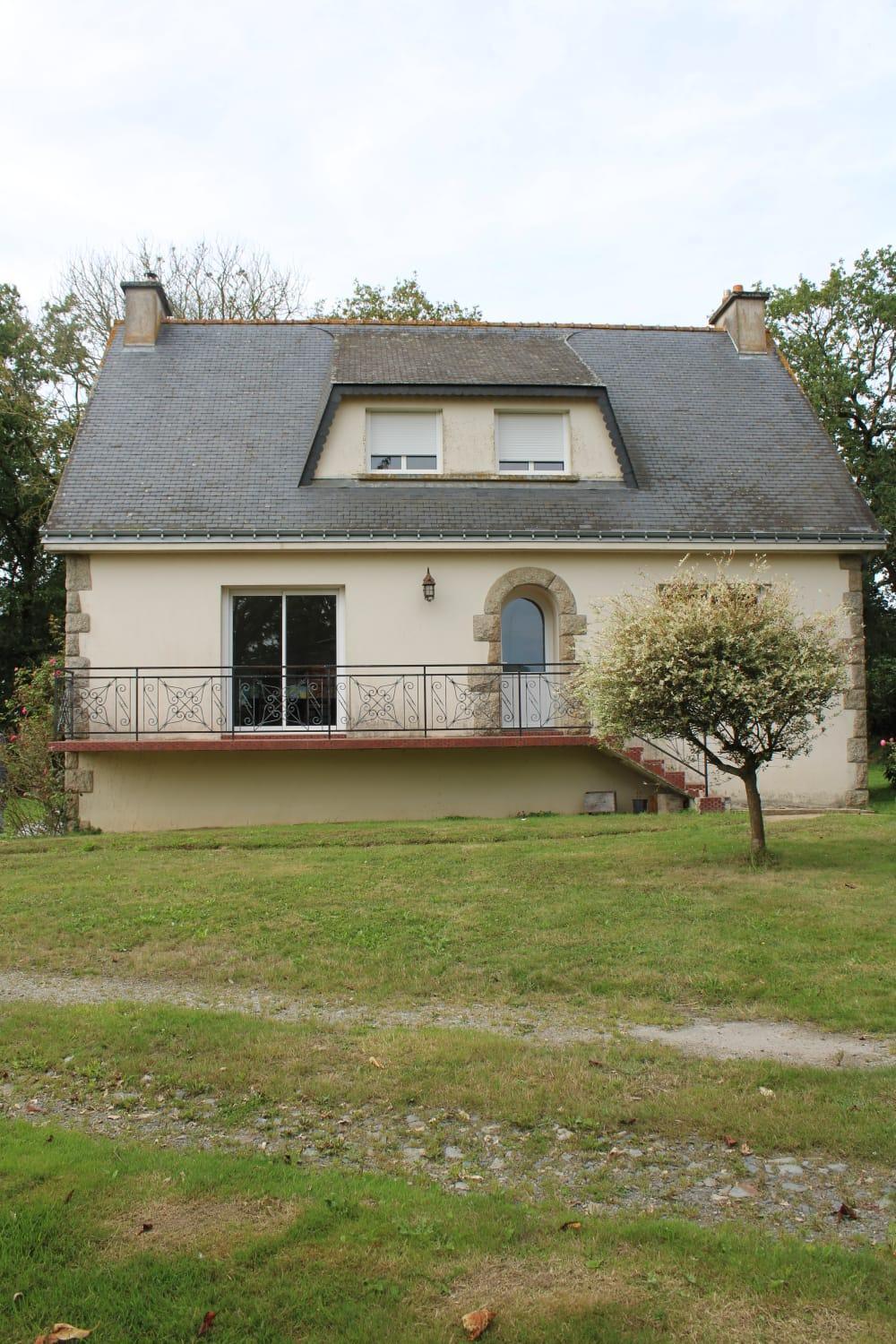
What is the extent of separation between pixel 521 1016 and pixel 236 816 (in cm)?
897

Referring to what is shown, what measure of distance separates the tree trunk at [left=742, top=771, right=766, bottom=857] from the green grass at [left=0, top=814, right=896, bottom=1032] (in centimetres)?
22

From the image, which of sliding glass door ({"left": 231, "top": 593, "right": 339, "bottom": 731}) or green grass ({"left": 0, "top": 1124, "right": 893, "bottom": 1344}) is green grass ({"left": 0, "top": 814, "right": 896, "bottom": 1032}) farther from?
sliding glass door ({"left": 231, "top": 593, "right": 339, "bottom": 731})

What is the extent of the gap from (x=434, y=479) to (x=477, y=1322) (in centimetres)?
1368

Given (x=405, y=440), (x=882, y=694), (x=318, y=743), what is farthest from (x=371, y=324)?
(x=882, y=694)

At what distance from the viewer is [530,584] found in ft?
50.9

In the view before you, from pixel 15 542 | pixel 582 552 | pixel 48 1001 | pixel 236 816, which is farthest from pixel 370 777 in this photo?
pixel 15 542

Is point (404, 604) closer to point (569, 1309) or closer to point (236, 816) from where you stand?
point (236, 816)

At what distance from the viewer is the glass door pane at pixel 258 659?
15.2 meters

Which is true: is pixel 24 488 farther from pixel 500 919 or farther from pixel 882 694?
pixel 500 919

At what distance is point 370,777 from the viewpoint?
1511 cm

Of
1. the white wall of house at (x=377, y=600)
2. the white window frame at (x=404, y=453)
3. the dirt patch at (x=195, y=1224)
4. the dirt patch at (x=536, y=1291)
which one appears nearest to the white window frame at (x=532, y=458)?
the white window frame at (x=404, y=453)

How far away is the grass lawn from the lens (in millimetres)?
3463

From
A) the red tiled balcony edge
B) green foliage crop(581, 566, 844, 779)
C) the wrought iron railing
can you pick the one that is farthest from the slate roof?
green foliage crop(581, 566, 844, 779)

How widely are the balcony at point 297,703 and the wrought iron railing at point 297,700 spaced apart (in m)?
0.01
